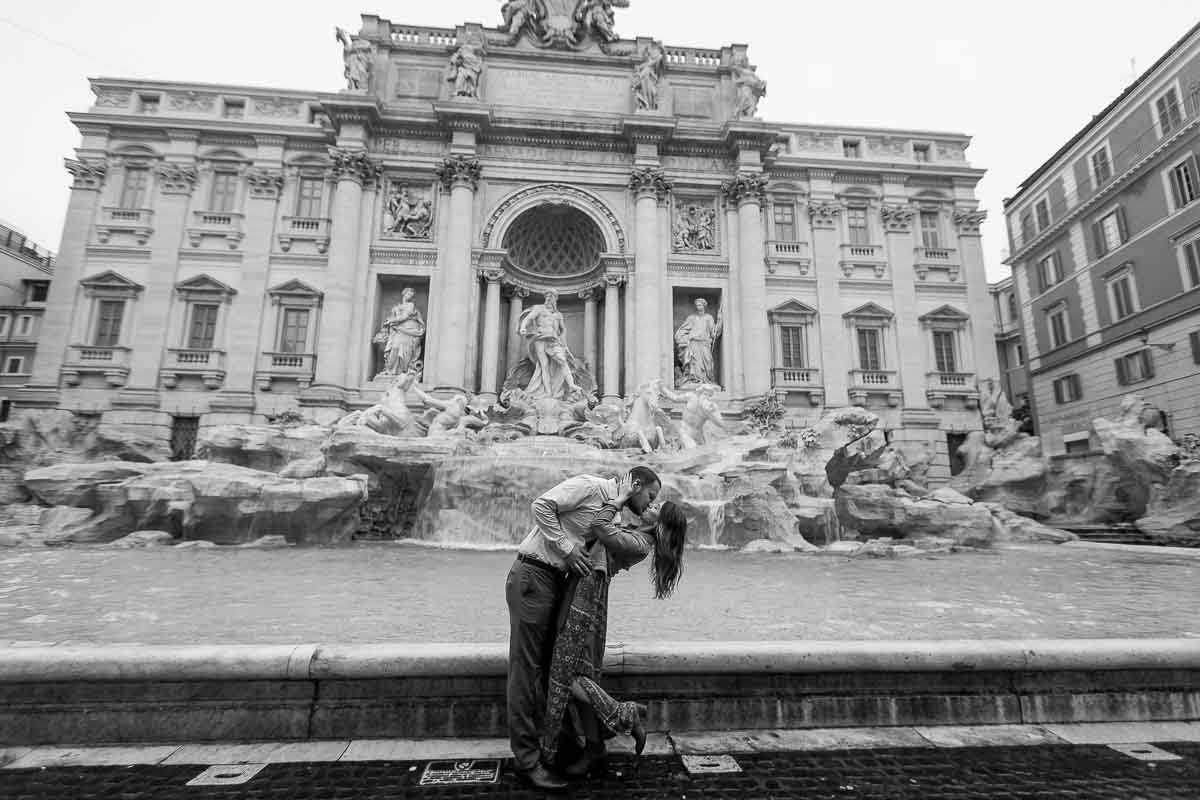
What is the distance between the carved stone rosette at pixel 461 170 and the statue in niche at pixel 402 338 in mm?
4306

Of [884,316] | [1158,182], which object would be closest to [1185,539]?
[884,316]

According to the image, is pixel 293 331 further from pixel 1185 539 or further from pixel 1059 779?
pixel 1185 539

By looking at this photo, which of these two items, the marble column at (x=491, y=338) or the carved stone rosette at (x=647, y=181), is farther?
the carved stone rosette at (x=647, y=181)

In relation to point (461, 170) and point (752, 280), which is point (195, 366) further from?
point (752, 280)

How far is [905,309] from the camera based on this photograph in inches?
878

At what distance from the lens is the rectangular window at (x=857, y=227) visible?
23094 millimetres

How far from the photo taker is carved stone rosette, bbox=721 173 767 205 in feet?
71.0

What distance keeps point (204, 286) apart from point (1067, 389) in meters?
34.1

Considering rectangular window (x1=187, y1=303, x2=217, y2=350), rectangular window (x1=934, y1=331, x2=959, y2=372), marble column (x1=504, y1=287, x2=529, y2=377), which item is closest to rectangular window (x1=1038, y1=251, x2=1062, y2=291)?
rectangular window (x1=934, y1=331, x2=959, y2=372)

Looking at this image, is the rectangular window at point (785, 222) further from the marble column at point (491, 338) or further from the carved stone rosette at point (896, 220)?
the marble column at point (491, 338)

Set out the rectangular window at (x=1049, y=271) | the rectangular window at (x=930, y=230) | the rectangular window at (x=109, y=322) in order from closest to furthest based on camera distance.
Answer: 1. the rectangular window at (x=109, y=322)
2. the rectangular window at (x=930, y=230)
3. the rectangular window at (x=1049, y=271)

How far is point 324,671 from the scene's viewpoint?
266 cm

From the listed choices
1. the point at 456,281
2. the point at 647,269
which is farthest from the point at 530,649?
the point at 647,269

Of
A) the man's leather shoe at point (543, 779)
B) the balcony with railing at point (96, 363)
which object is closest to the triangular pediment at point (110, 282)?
the balcony with railing at point (96, 363)
